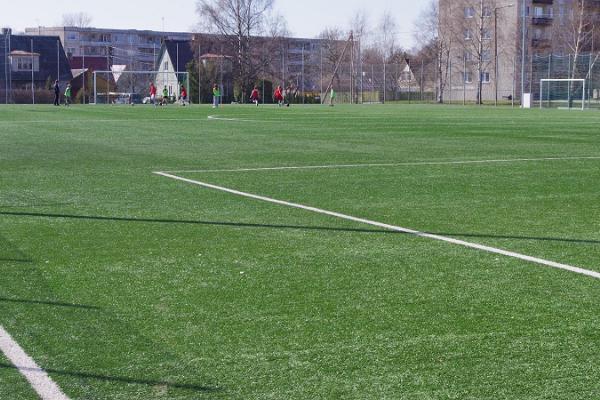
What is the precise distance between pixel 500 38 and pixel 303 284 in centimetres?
8749

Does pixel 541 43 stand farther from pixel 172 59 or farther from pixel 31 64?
pixel 31 64

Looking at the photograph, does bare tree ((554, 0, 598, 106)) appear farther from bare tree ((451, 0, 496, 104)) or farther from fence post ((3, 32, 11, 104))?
fence post ((3, 32, 11, 104))

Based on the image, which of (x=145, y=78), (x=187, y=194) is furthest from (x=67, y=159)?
(x=145, y=78)

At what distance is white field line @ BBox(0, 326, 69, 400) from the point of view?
13.0 ft

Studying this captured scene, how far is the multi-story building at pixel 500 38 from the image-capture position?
87750 mm

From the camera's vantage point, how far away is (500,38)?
8969 cm

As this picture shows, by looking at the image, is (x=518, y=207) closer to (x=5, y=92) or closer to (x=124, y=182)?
(x=124, y=182)

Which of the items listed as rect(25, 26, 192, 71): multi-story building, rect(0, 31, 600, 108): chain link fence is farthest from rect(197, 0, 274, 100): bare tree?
rect(25, 26, 192, 71): multi-story building

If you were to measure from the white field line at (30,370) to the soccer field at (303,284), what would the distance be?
0.13 feet

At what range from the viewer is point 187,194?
11.1 m

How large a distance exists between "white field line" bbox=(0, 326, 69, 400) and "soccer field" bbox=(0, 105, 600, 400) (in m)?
0.04

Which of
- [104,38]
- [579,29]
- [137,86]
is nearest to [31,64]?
[137,86]

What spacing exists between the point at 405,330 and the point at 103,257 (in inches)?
114

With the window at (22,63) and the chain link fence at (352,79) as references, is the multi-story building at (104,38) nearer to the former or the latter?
the chain link fence at (352,79)
